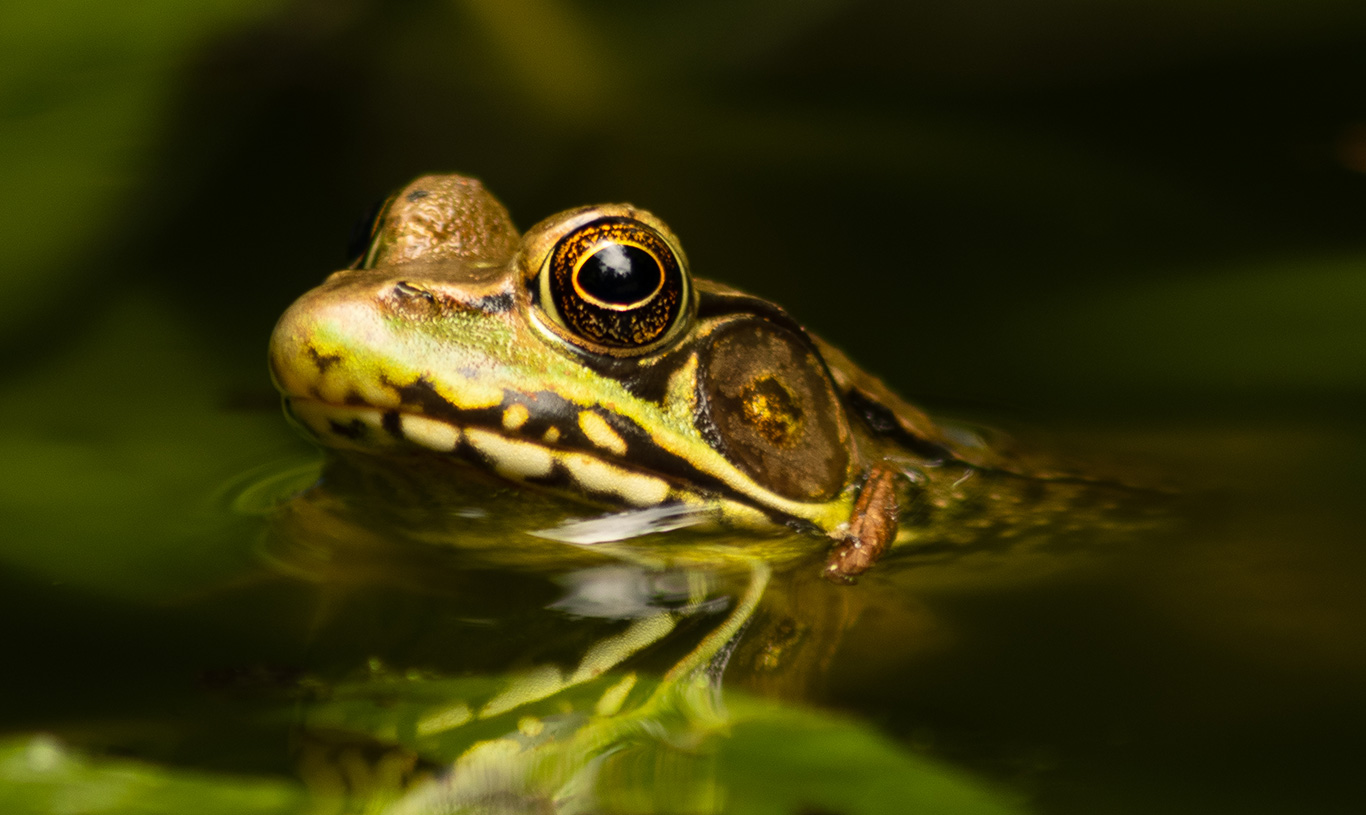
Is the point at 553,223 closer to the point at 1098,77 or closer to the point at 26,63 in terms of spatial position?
the point at 26,63

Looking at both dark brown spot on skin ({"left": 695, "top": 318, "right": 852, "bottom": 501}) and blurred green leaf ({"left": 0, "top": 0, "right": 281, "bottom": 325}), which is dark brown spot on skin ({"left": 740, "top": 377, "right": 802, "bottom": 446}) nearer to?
dark brown spot on skin ({"left": 695, "top": 318, "right": 852, "bottom": 501})

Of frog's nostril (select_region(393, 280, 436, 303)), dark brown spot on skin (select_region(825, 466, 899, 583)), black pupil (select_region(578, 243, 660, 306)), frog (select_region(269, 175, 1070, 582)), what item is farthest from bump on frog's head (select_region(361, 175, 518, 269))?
dark brown spot on skin (select_region(825, 466, 899, 583))

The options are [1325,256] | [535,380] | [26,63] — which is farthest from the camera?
[1325,256]

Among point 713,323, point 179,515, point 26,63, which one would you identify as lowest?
point 179,515

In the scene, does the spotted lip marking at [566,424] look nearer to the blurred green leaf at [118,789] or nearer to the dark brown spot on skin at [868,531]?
the dark brown spot on skin at [868,531]

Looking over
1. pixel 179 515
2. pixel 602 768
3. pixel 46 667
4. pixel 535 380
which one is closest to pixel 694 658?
pixel 602 768

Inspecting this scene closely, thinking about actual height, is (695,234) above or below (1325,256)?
above

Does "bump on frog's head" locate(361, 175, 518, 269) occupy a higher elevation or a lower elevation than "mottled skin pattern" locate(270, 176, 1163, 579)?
higher

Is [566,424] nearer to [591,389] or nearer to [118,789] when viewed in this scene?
[591,389]
